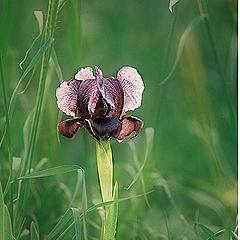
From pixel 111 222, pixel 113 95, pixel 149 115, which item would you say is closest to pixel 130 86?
pixel 113 95

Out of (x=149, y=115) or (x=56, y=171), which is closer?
(x=56, y=171)

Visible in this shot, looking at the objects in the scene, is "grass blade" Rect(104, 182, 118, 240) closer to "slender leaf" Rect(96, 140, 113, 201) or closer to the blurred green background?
"slender leaf" Rect(96, 140, 113, 201)

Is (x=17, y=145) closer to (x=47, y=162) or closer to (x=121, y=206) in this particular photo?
(x=47, y=162)

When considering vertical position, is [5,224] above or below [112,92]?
below

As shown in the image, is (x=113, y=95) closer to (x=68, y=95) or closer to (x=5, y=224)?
(x=68, y=95)

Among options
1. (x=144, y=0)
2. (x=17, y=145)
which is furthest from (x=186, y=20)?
(x=17, y=145)

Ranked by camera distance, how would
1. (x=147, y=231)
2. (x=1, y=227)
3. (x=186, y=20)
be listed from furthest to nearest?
1. (x=186, y=20)
2. (x=147, y=231)
3. (x=1, y=227)

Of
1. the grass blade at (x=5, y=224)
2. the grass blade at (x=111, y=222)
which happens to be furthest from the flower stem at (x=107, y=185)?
the grass blade at (x=5, y=224)

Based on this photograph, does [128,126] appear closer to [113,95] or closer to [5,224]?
[113,95]
